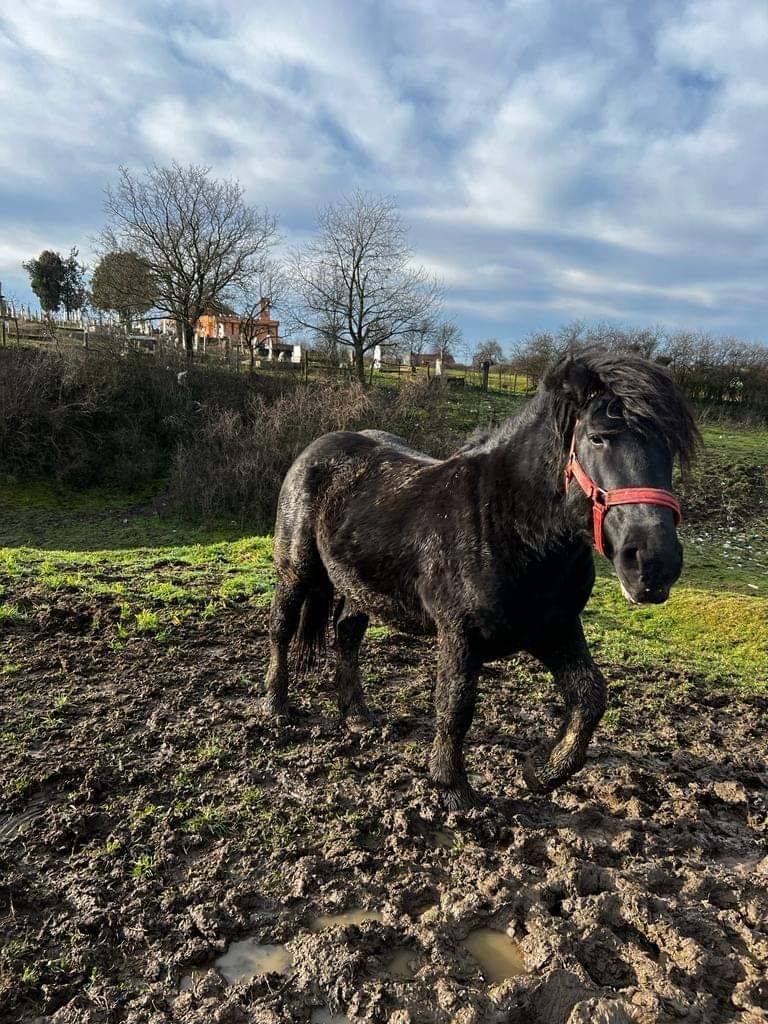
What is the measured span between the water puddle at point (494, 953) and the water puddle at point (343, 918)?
17.7 inches

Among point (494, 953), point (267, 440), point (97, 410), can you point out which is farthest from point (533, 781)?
point (97, 410)

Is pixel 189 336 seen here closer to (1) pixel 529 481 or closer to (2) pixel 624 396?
(1) pixel 529 481

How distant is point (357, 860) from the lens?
3236mm

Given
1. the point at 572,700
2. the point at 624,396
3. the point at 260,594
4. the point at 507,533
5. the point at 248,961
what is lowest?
the point at 260,594

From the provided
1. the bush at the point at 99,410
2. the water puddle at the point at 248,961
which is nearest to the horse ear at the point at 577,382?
the water puddle at the point at 248,961

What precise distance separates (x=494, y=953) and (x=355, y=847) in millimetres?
924

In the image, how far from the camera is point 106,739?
4430mm

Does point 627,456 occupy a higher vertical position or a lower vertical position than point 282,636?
higher

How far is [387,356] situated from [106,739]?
1356 inches

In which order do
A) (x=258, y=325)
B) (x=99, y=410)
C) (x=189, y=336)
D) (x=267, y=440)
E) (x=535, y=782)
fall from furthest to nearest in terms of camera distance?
(x=258, y=325) → (x=189, y=336) → (x=99, y=410) → (x=267, y=440) → (x=535, y=782)

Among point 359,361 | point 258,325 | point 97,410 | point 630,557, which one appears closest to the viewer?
point 630,557

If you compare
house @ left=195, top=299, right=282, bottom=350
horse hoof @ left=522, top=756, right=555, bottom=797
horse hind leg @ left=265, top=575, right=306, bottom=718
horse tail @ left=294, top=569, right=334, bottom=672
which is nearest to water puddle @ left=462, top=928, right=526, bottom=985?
horse hoof @ left=522, top=756, right=555, bottom=797

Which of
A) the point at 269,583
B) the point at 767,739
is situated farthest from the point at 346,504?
the point at 269,583

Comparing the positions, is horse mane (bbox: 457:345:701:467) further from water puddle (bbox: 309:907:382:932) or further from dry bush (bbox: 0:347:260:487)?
dry bush (bbox: 0:347:260:487)
